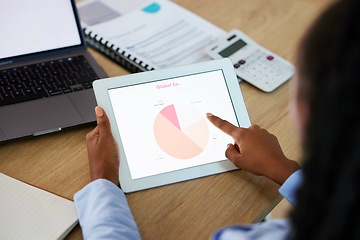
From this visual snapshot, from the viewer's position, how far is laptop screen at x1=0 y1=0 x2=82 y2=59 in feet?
3.78

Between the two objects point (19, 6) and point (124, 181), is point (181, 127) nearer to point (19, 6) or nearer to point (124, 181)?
point (124, 181)

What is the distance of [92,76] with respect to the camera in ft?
3.88

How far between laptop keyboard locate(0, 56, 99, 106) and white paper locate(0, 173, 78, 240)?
0.66 feet

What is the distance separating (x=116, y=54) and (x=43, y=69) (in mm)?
185

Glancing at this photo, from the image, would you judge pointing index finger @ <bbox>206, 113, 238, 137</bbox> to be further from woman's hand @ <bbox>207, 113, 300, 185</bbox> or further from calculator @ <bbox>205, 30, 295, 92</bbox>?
calculator @ <bbox>205, 30, 295, 92</bbox>

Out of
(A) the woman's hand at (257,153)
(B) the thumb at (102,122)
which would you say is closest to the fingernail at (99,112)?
(B) the thumb at (102,122)

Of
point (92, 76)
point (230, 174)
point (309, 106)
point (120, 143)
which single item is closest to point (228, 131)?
point (230, 174)

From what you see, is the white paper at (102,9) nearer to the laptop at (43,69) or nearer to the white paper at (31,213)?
the laptop at (43,69)

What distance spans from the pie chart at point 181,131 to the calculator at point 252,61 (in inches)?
9.1

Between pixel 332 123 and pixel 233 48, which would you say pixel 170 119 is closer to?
pixel 233 48

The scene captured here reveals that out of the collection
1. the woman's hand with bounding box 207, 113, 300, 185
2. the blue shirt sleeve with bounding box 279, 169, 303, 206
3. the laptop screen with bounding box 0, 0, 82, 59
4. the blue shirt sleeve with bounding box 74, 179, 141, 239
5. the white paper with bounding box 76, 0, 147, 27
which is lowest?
the blue shirt sleeve with bounding box 279, 169, 303, 206

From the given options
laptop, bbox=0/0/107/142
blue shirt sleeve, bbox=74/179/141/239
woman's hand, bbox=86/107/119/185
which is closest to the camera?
blue shirt sleeve, bbox=74/179/141/239

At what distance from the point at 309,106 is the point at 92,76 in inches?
27.3

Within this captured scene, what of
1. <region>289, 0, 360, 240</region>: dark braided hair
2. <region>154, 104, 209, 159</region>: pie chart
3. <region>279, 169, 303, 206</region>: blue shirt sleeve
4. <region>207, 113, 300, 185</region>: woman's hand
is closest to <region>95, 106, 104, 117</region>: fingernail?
<region>154, 104, 209, 159</region>: pie chart
